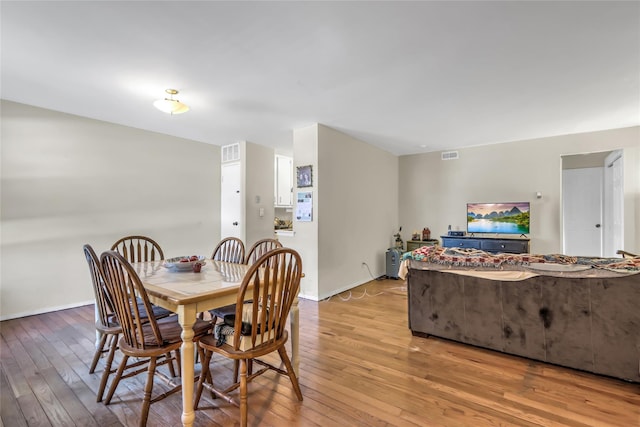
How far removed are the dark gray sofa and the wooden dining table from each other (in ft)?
4.59

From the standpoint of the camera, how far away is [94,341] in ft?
9.14

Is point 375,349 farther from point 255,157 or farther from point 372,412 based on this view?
point 255,157

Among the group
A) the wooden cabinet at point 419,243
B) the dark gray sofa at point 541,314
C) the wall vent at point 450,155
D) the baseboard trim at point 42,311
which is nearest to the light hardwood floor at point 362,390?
the dark gray sofa at point 541,314

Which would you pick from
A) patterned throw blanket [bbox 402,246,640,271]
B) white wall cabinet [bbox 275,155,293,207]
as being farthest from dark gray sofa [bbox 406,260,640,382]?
white wall cabinet [bbox 275,155,293,207]

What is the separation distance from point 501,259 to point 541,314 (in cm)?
48

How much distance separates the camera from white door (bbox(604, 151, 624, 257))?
440 centimetres

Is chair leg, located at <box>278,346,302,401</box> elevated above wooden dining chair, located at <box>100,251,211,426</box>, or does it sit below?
below

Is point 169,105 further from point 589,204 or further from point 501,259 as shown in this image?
point 589,204

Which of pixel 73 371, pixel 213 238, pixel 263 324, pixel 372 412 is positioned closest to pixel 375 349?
pixel 372 412

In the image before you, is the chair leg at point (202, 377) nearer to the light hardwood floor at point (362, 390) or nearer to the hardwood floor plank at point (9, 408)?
the light hardwood floor at point (362, 390)

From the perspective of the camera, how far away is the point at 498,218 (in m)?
5.10

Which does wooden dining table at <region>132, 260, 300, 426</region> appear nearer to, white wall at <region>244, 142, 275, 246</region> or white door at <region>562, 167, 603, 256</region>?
white wall at <region>244, 142, 275, 246</region>

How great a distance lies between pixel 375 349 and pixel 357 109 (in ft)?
8.67

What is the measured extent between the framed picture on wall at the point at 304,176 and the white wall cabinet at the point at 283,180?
1675 millimetres
